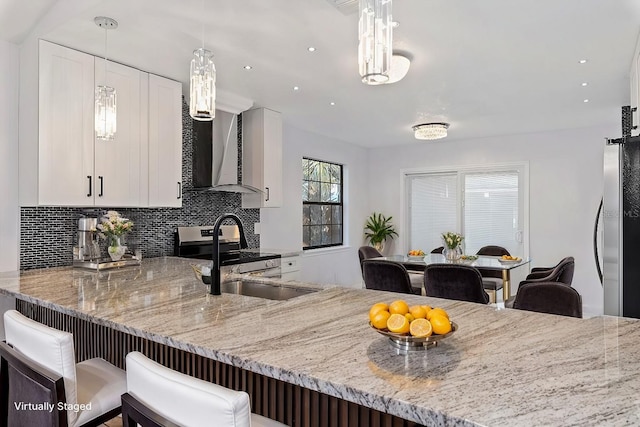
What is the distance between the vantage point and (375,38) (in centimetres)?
134

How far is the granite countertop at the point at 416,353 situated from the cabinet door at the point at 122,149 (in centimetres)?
118

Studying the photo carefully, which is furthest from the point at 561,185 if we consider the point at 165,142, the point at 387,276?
the point at 165,142

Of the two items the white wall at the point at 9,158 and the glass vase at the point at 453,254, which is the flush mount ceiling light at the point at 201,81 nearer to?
the white wall at the point at 9,158

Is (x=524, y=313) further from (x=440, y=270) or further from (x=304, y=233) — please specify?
(x=304, y=233)

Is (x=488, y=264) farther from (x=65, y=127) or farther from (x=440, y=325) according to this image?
(x=65, y=127)

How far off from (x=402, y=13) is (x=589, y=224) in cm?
451

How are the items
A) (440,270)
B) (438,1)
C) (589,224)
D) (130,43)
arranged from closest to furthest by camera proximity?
(438,1) < (130,43) < (440,270) < (589,224)

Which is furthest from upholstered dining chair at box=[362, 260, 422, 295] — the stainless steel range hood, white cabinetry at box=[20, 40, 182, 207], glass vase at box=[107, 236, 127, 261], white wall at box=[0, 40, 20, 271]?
white wall at box=[0, 40, 20, 271]

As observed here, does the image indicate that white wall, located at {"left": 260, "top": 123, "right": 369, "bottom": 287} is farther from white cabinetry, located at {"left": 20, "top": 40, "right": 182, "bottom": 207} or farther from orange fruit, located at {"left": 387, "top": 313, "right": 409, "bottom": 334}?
orange fruit, located at {"left": 387, "top": 313, "right": 409, "bottom": 334}

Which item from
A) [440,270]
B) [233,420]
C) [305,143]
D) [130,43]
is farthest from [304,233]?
[233,420]

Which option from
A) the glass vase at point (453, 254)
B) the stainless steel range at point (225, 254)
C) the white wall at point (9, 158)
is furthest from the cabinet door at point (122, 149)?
the glass vase at point (453, 254)

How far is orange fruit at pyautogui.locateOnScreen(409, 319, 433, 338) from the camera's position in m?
1.14

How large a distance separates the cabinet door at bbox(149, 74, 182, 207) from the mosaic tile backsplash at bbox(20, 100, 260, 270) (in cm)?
29

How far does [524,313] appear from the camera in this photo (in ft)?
5.37
